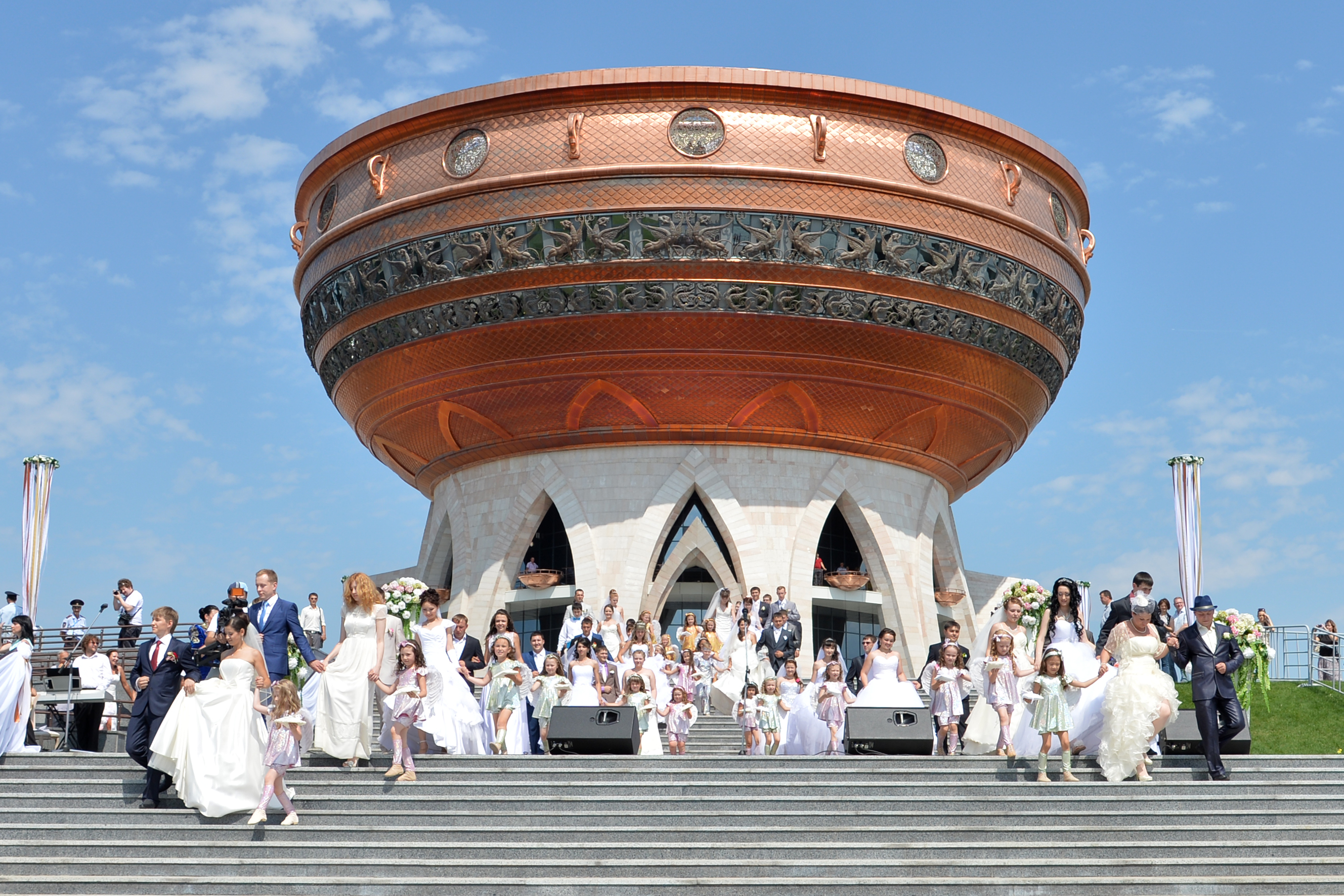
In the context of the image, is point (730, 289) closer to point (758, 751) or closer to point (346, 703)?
point (758, 751)

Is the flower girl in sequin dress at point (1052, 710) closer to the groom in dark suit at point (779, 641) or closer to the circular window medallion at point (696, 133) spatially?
the groom in dark suit at point (779, 641)

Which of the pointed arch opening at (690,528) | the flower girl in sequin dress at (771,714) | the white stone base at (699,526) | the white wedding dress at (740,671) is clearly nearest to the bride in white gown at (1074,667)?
the flower girl in sequin dress at (771,714)

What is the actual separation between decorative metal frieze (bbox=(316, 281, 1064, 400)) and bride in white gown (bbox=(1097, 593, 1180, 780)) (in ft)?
40.4

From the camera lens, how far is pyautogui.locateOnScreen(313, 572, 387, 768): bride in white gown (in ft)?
43.3

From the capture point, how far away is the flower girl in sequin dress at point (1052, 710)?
13.0 m

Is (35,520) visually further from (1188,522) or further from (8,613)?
(1188,522)

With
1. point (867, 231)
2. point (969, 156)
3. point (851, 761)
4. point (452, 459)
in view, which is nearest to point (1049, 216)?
point (969, 156)

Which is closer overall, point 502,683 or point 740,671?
point 502,683

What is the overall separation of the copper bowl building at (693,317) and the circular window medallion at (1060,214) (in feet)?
0.37

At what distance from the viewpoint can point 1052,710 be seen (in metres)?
13.1

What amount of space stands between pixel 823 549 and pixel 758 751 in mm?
10652

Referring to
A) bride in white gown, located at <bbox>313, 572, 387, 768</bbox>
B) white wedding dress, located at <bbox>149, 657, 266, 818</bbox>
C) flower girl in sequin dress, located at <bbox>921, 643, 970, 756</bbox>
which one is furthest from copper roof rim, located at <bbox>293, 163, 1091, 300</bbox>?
white wedding dress, located at <bbox>149, 657, 266, 818</bbox>

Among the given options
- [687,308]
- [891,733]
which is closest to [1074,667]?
[891,733]

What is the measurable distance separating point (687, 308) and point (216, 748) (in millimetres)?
14296
